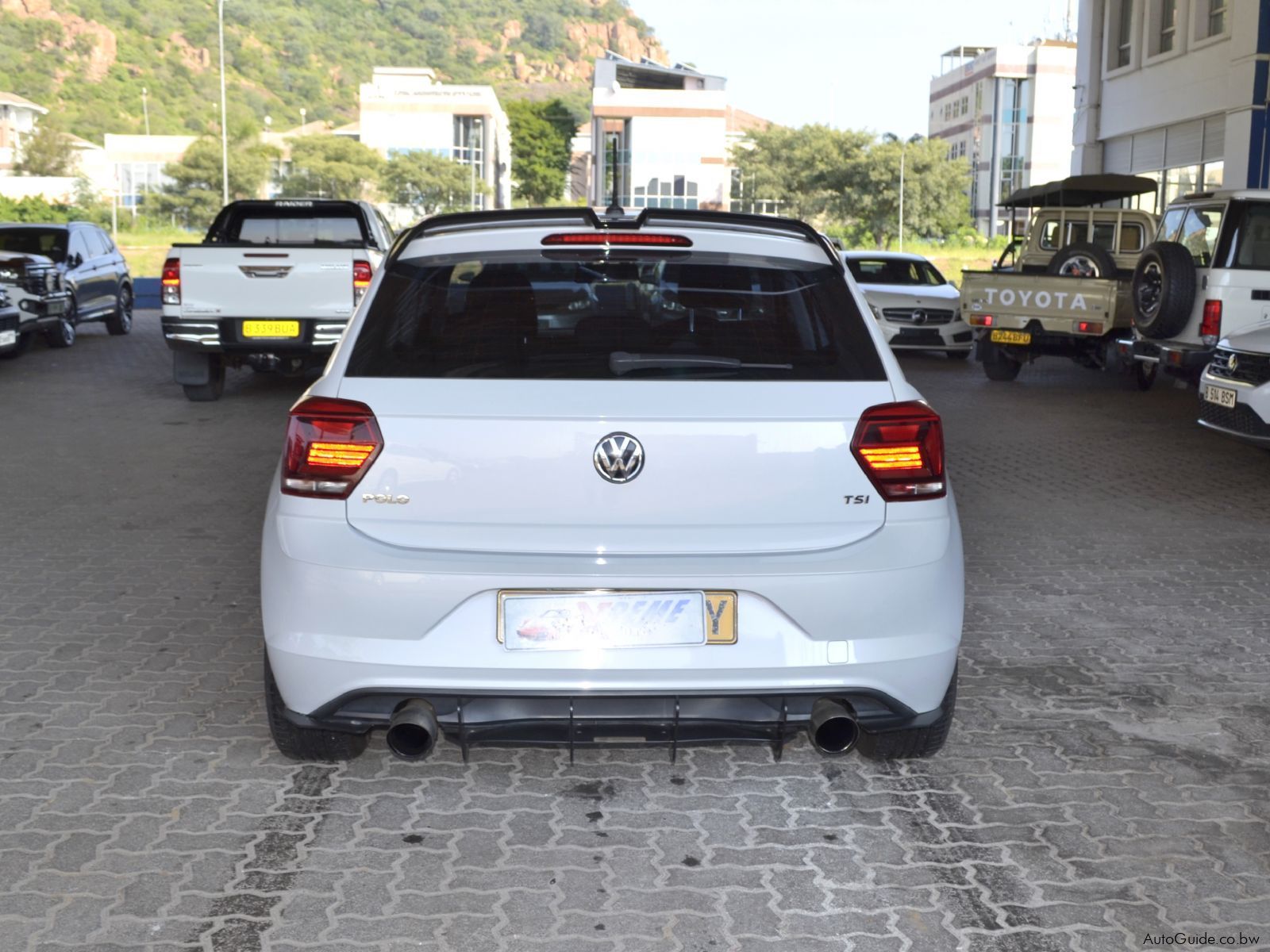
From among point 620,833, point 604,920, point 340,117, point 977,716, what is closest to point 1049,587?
point 977,716

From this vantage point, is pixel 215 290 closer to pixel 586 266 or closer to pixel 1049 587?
pixel 1049 587

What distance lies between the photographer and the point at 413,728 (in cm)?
358

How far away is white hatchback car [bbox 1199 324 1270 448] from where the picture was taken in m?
9.40

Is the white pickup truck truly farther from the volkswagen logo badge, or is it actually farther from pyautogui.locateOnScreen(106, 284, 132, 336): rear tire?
the volkswagen logo badge

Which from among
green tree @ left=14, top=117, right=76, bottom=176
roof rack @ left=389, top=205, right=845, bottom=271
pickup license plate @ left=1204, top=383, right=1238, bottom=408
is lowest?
pickup license plate @ left=1204, top=383, right=1238, bottom=408

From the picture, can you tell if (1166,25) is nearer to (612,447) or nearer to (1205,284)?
(1205,284)

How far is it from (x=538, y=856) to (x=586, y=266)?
1.54 metres

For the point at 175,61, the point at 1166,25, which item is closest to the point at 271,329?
the point at 1166,25

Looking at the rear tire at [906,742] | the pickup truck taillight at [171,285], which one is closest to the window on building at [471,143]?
the pickup truck taillight at [171,285]

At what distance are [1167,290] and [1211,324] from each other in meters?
0.51

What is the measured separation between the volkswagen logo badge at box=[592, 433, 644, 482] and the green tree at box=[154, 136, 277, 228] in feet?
309

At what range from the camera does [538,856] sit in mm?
3650

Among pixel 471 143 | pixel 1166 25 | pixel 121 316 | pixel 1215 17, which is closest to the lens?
pixel 121 316

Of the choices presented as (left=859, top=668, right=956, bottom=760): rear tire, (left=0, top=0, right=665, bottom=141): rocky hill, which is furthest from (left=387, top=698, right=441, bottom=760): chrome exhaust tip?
(left=0, top=0, right=665, bottom=141): rocky hill
